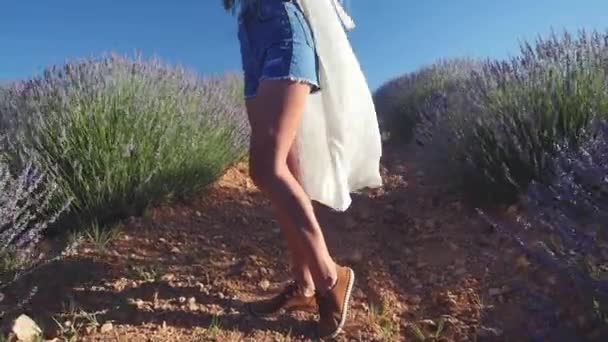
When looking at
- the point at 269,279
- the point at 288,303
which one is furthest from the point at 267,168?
the point at 269,279

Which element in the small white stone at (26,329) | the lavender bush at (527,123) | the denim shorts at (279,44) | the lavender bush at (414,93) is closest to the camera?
the denim shorts at (279,44)

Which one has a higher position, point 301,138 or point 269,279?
point 301,138

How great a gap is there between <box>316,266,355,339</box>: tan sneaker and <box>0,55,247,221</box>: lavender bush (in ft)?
5.10

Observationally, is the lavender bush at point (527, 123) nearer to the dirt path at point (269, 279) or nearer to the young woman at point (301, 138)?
the dirt path at point (269, 279)

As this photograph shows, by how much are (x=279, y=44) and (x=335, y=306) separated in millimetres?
1014

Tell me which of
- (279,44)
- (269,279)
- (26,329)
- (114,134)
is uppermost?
(279,44)

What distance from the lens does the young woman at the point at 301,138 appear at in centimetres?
230

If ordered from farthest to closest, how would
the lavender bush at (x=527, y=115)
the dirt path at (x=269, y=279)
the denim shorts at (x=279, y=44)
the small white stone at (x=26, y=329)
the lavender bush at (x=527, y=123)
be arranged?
the lavender bush at (x=527, y=115) → the lavender bush at (x=527, y=123) → the dirt path at (x=269, y=279) → the small white stone at (x=26, y=329) → the denim shorts at (x=279, y=44)

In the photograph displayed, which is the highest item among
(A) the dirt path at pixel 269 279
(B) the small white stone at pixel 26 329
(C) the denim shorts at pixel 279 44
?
(C) the denim shorts at pixel 279 44

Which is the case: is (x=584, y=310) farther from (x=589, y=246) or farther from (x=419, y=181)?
(x=419, y=181)

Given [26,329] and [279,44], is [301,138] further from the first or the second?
[26,329]

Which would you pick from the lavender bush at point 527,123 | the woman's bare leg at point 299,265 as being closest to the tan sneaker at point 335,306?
the woman's bare leg at point 299,265

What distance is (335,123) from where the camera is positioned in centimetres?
264

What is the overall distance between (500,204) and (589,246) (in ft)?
6.11
